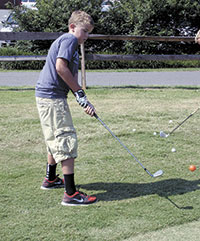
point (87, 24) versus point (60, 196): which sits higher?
point (87, 24)

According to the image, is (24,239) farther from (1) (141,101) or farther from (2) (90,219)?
(1) (141,101)

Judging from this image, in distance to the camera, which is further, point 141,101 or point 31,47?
point 31,47

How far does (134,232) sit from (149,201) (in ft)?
2.01

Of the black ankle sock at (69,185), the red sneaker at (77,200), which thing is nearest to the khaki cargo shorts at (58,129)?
the black ankle sock at (69,185)

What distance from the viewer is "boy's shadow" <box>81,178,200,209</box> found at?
3812 mm

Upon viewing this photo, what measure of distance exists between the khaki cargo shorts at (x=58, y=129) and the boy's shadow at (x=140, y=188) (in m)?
0.60

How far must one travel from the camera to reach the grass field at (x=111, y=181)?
10.3ft

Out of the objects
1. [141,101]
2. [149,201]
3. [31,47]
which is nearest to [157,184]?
[149,201]

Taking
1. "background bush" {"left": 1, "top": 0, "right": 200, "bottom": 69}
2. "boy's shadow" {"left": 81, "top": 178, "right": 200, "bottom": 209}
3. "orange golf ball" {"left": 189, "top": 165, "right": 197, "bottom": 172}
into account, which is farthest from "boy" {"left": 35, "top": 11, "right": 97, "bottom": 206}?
"background bush" {"left": 1, "top": 0, "right": 200, "bottom": 69}

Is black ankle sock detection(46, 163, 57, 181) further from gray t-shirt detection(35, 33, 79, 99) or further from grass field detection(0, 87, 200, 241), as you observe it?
gray t-shirt detection(35, 33, 79, 99)

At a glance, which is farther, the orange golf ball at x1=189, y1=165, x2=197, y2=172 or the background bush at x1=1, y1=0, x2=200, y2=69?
the background bush at x1=1, y1=0, x2=200, y2=69

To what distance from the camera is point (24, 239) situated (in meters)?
2.99

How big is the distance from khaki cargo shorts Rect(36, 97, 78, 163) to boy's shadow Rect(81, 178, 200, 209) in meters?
0.60

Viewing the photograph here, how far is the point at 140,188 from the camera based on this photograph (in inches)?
157
